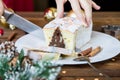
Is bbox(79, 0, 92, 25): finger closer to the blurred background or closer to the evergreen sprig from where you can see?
the evergreen sprig

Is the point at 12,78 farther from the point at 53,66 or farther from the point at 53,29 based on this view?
the point at 53,29

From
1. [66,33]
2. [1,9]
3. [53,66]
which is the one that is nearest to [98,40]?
[66,33]

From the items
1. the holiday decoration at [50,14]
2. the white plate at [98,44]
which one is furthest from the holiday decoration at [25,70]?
the holiday decoration at [50,14]

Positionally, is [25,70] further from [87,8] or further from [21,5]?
[21,5]

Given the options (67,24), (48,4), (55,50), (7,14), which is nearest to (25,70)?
(55,50)

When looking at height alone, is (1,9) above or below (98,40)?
above

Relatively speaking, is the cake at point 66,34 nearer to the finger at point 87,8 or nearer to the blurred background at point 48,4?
the finger at point 87,8

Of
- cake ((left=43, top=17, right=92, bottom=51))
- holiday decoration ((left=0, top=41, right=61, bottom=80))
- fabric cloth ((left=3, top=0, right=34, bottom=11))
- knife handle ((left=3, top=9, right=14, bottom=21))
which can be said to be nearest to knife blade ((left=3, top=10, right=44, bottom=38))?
knife handle ((left=3, top=9, right=14, bottom=21))
